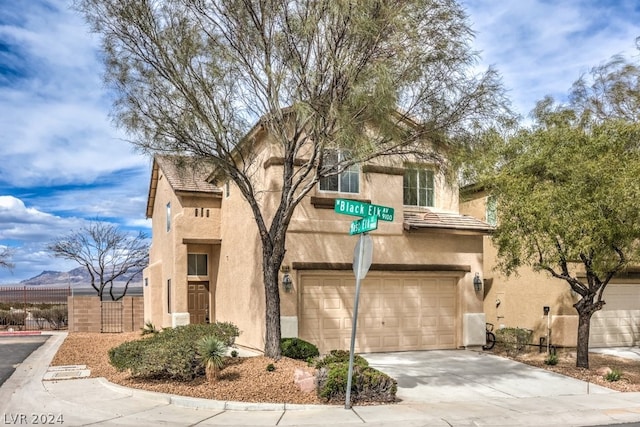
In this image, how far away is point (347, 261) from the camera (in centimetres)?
1527

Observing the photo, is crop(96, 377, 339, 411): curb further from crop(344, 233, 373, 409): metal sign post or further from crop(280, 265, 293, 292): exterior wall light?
crop(280, 265, 293, 292): exterior wall light

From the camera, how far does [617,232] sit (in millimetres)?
11984

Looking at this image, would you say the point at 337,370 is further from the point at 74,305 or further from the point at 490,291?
the point at 74,305

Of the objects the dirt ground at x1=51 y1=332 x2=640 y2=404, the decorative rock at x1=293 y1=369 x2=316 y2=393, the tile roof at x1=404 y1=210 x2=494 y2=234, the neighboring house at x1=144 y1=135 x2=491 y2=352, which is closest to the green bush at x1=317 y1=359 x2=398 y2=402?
the decorative rock at x1=293 y1=369 x2=316 y2=393

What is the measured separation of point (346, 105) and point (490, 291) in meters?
11.7

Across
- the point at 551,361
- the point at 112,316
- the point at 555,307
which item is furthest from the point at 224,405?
the point at 112,316

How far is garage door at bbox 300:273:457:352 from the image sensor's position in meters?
15.0

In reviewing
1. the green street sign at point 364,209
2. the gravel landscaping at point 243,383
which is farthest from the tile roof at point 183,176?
the green street sign at point 364,209

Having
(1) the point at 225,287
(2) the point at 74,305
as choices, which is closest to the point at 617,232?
(1) the point at 225,287

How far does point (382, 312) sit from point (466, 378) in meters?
3.75

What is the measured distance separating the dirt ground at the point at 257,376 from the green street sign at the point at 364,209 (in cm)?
326

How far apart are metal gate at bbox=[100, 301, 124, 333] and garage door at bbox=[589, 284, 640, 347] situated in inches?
689

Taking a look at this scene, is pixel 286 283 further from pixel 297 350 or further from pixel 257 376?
pixel 257 376

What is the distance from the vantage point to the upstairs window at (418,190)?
17203 millimetres
